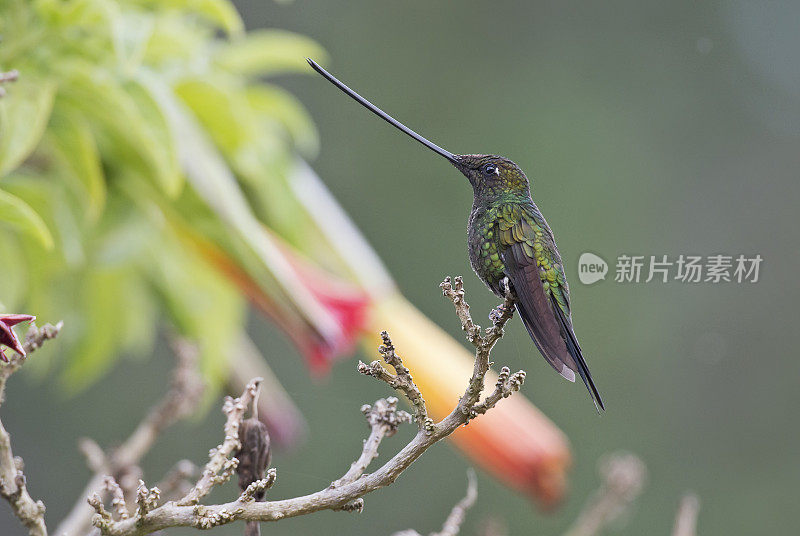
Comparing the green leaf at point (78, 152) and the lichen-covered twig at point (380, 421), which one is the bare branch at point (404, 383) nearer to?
the lichen-covered twig at point (380, 421)

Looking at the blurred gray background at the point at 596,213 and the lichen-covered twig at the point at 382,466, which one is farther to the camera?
the blurred gray background at the point at 596,213

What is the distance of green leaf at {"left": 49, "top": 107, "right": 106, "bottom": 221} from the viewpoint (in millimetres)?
769

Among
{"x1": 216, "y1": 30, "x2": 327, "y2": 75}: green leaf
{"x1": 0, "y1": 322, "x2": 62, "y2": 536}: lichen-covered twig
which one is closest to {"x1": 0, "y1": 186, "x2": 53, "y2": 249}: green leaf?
{"x1": 0, "y1": 322, "x2": 62, "y2": 536}: lichen-covered twig

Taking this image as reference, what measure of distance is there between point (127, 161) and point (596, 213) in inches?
102

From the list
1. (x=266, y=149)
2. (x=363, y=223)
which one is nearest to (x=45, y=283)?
(x=266, y=149)

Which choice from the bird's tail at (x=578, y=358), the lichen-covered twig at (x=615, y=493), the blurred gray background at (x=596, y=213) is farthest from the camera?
the blurred gray background at (x=596, y=213)

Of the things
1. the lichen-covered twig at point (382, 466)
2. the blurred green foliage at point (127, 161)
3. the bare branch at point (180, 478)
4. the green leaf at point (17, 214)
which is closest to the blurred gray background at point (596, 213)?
the blurred green foliage at point (127, 161)

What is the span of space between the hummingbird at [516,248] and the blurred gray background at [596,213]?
211 cm

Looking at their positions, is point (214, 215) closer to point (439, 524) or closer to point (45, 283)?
point (45, 283)

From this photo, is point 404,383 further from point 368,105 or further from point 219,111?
point 219,111

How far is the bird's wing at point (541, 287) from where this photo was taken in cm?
36

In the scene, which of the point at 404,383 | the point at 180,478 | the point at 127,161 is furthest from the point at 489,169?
the point at 127,161

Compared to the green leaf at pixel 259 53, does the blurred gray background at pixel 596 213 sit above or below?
above

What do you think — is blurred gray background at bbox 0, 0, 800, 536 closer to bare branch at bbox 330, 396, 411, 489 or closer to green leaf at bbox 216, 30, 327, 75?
green leaf at bbox 216, 30, 327, 75
